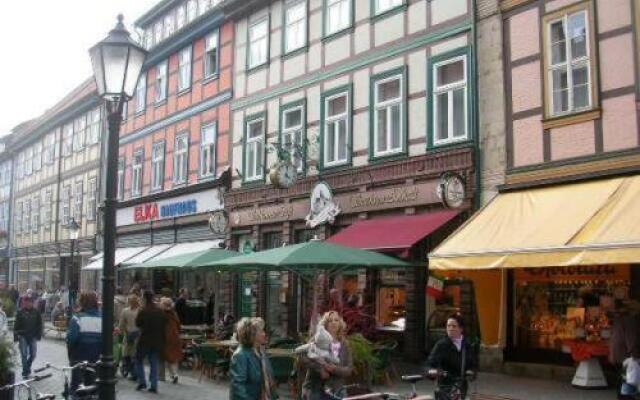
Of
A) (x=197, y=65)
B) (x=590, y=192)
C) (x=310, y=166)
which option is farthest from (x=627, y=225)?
(x=197, y=65)

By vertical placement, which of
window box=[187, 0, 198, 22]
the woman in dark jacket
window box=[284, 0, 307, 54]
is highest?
window box=[187, 0, 198, 22]

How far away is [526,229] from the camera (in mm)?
12852

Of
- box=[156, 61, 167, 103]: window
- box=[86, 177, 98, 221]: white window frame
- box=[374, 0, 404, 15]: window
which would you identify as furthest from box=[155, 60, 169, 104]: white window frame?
box=[374, 0, 404, 15]: window

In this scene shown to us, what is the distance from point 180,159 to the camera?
27.9 meters

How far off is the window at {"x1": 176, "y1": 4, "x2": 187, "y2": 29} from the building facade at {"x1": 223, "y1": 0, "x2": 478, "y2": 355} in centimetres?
564

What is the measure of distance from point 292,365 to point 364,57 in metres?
8.42

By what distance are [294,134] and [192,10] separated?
10183mm

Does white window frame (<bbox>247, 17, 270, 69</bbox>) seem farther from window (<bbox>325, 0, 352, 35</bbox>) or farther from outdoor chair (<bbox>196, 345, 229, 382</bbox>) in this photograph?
outdoor chair (<bbox>196, 345, 229, 382</bbox>)

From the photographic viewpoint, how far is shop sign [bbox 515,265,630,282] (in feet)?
43.1

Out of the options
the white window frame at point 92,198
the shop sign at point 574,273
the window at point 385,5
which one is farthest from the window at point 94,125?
the shop sign at point 574,273

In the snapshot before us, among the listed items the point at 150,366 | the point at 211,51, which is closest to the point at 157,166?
the point at 211,51

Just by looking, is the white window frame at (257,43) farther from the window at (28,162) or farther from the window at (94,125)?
the window at (28,162)

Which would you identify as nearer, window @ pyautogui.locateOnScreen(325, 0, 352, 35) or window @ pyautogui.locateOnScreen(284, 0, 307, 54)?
window @ pyautogui.locateOnScreen(325, 0, 352, 35)

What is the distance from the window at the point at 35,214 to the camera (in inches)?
1809
